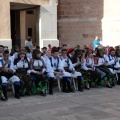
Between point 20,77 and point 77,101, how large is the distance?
71.4 inches

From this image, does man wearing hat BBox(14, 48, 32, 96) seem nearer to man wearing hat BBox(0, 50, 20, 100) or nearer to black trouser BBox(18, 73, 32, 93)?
black trouser BBox(18, 73, 32, 93)

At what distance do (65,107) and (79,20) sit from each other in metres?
14.6

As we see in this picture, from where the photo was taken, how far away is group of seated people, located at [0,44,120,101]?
8.72m

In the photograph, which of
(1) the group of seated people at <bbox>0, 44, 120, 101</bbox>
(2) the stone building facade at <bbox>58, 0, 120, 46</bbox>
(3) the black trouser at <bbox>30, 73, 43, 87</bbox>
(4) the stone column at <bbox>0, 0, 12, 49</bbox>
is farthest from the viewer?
(2) the stone building facade at <bbox>58, 0, 120, 46</bbox>

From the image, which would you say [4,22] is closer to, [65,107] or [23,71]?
[23,71]

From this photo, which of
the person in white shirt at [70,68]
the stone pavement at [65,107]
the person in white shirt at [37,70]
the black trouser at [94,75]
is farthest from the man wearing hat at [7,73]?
the black trouser at [94,75]

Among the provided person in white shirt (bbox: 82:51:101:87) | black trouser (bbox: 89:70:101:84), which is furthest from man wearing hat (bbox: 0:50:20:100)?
black trouser (bbox: 89:70:101:84)

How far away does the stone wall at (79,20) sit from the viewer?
2119 cm

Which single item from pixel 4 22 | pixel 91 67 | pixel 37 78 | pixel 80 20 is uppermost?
pixel 80 20

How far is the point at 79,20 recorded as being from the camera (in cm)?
2158

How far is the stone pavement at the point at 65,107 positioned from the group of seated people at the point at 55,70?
1.18 feet

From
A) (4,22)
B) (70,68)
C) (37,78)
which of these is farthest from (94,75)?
(4,22)

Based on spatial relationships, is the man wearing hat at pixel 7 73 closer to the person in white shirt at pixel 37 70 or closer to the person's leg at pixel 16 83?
the person's leg at pixel 16 83

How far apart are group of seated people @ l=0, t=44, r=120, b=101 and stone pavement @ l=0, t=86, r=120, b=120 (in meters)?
0.36
